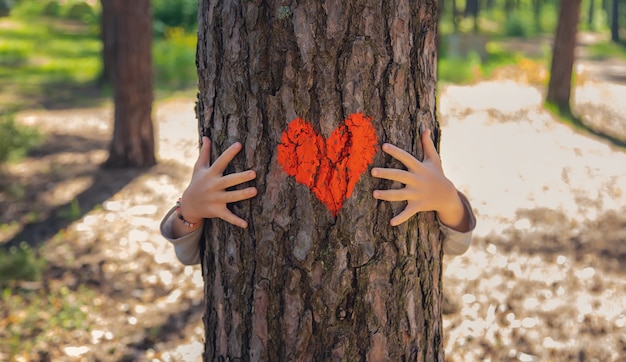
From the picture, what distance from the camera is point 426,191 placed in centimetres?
190

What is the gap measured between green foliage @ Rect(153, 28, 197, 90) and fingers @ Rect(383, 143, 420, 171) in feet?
36.6

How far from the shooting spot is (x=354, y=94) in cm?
181

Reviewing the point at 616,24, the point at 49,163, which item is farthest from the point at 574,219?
the point at 616,24

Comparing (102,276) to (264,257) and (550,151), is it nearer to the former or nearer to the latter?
(264,257)

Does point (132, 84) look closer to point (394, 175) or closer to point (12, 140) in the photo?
point (12, 140)

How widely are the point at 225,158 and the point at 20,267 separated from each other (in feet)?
11.6

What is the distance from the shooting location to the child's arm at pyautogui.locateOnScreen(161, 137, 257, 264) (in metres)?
1.89

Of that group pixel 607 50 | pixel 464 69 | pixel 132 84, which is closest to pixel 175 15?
pixel 464 69

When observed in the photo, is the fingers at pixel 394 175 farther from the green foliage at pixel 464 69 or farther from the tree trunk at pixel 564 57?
the green foliage at pixel 464 69

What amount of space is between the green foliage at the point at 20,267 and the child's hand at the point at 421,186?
3690mm

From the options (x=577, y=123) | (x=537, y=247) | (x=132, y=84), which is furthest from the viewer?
(x=577, y=123)

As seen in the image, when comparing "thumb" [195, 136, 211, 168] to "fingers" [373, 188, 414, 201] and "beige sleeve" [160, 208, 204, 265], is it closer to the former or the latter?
"beige sleeve" [160, 208, 204, 265]

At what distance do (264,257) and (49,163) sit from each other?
635 cm

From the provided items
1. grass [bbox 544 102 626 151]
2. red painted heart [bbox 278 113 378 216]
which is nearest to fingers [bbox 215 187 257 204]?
red painted heart [bbox 278 113 378 216]
